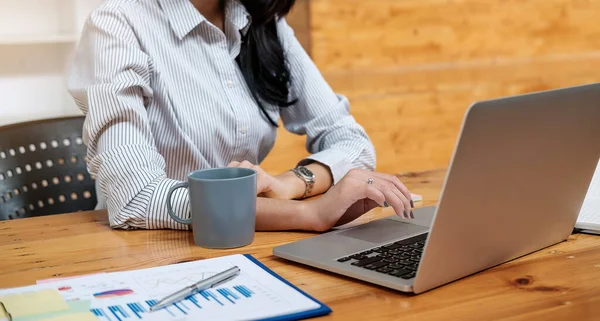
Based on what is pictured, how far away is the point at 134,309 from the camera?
0.76 meters

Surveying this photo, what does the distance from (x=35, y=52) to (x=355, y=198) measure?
1.77 m

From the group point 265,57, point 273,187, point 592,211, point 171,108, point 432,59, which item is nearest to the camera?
point 592,211

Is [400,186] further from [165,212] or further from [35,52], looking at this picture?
[35,52]

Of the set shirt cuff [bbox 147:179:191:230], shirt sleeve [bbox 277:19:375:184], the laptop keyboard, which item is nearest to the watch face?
shirt sleeve [bbox 277:19:375:184]

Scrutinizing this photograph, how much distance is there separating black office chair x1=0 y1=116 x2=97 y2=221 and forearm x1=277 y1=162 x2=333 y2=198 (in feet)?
1.49

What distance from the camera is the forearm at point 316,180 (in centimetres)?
133

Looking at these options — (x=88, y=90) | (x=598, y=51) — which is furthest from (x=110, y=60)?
(x=598, y=51)

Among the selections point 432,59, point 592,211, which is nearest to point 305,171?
point 592,211

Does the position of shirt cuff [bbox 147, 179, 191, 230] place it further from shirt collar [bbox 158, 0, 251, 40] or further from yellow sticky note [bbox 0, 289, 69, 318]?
shirt collar [bbox 158, 0, 251, 40]

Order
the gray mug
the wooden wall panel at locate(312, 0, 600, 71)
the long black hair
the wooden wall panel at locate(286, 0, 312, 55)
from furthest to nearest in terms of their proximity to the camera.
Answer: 1. the wooden wall panel at locate(312, 0, 600, 71)
2. the wooden wall panel at locate(286, 0, 312, 55)
3. the long black hair
4. the gray mug

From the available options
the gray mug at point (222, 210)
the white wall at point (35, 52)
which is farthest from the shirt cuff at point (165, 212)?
the white wall at point (35, 52)

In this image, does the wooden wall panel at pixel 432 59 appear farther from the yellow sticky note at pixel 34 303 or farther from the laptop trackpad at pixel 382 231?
the yellow sticky note at pixel 34 303

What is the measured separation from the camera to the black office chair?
144cm

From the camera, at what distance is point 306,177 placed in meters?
1.37
